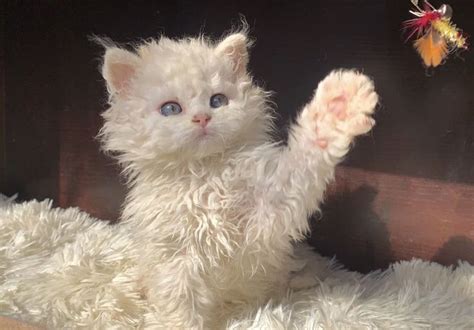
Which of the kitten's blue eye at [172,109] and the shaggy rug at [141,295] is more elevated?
the kitten's blue eye at [172,109]

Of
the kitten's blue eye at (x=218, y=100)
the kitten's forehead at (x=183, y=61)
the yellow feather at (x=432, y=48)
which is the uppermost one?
the yellow feather at (x=432, y=48)

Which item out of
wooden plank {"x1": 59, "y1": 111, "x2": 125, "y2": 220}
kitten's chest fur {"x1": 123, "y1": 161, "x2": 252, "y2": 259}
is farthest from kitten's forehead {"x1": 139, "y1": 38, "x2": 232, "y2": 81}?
wooden plank {"x1": 59, "y1": 111, "x2": 125, "y2": 220}

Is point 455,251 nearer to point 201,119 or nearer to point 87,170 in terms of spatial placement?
point 201,119

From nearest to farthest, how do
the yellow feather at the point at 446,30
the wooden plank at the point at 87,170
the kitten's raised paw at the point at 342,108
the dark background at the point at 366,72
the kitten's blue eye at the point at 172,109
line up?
the kitten's raised paw at the point at 342,108, the kitten's blue eye at the point at 172,109, the yellow feather at the point at 446,30, the dark background at the point at 366,72, the wooden plank at the point at 87,170

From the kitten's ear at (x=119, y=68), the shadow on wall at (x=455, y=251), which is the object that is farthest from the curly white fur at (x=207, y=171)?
the shadow on wall at (x=455, y=251)

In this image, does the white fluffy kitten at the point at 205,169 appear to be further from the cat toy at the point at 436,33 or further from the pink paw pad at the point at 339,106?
the cat toy at the point at 436,33

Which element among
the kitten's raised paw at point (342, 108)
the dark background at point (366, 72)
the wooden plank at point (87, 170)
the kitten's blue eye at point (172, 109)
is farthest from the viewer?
the wooden plank at point (87, 170)

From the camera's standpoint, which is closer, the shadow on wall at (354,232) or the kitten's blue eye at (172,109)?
the kitten's blue eye at (172,109)

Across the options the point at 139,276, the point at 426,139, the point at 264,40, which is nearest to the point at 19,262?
the point at 139,276
